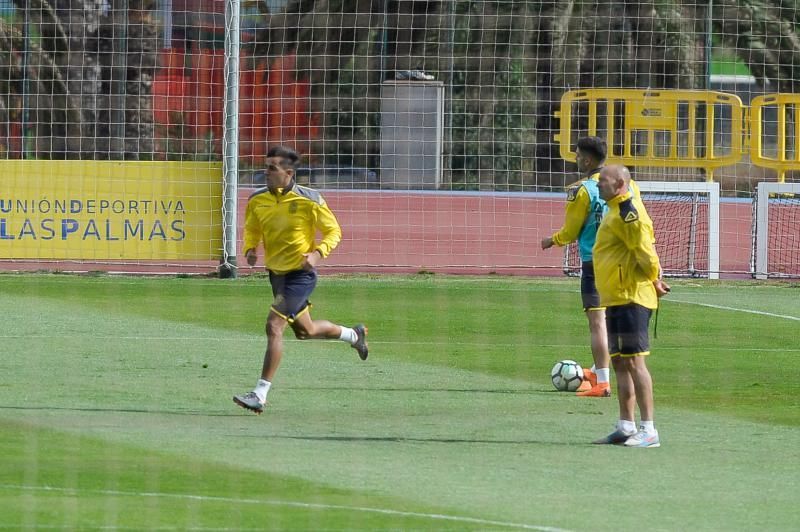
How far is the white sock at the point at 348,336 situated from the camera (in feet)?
38.6

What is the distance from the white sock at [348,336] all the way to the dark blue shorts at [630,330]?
3.00 metres

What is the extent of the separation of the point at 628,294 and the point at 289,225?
109 inches

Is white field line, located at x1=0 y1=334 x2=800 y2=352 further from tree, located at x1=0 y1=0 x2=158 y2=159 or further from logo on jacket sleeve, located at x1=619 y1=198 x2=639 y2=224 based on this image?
tree, located at x1=0 y1=0 x2=158 y2=159

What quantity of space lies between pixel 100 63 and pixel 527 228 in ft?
30.7

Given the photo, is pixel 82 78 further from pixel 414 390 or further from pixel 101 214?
pixel 414 390

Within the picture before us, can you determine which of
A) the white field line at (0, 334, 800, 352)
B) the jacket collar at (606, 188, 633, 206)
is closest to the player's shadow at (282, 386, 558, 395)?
the jacket collar at (606, 188, 633, 206)

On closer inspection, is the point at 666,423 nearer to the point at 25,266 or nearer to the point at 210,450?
the point at 210,450

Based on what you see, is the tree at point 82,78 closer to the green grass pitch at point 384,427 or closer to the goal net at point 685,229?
the goal net at point 685,229

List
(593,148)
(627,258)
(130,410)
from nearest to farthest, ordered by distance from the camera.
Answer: (627,258) → (130,410) → (593,148)

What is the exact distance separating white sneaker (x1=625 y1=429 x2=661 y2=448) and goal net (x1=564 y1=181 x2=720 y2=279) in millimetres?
14624

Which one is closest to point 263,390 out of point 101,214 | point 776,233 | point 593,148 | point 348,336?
point 348,336

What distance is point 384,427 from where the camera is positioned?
393 inches

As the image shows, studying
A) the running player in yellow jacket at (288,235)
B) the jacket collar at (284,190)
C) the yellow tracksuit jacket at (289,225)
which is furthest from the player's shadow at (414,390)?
the jacket collar at (284,190)

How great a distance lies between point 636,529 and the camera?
6.89 m
